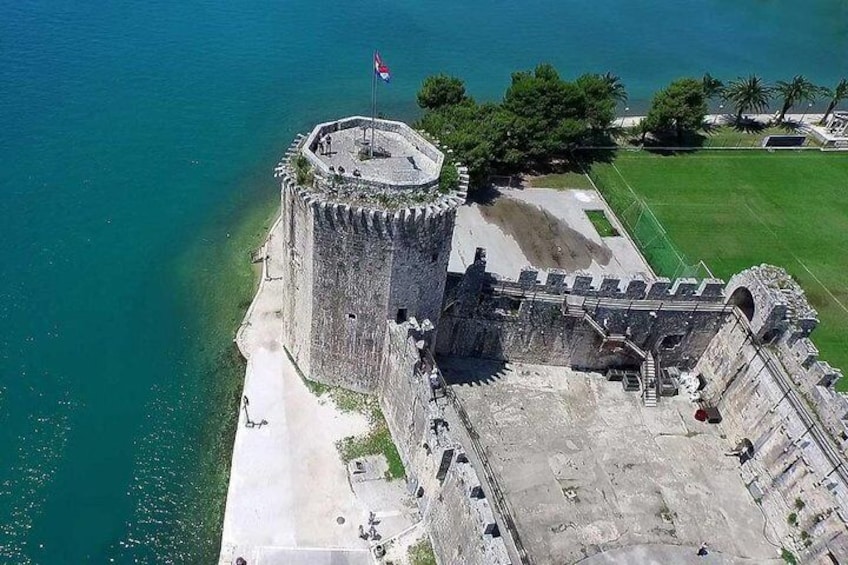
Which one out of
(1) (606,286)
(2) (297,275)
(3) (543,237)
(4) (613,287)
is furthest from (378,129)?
(3) (543,237)

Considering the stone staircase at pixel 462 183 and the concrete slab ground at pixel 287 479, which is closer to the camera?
the concrete slab ground at pixel 287 479

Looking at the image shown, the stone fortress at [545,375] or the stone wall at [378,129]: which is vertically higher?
the stone wall at [378,129]

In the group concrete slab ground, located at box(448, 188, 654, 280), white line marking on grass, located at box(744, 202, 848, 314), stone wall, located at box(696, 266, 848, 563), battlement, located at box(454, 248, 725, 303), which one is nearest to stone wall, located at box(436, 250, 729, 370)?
battlement, located at box(454, 248, 725, 303)

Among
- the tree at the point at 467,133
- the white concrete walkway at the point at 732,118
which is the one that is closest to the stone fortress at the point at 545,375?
the tree at the point at 467,133

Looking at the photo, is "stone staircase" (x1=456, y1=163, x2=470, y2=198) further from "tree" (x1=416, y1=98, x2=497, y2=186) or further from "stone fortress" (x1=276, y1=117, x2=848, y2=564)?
"tree" (x1=416, y1=98, x2=497, y2=186)

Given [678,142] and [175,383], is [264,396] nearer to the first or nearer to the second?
[175,383]

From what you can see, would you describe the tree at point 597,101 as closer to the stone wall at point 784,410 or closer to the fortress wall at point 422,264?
the stone wall at point 784,410
